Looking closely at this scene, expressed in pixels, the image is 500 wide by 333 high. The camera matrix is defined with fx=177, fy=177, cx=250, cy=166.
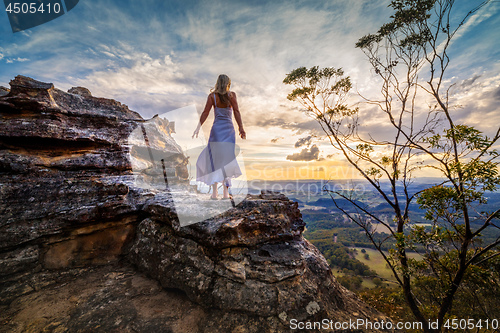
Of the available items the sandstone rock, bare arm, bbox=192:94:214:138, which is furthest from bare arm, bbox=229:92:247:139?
the sandstone rock

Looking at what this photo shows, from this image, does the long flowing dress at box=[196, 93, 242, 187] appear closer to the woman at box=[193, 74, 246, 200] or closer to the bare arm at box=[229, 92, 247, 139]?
the woman at box=[193, 74, 246, 200]

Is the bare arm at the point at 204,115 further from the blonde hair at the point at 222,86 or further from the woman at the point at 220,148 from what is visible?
the blonde hair at the point at 222,86

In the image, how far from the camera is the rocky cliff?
4.34m

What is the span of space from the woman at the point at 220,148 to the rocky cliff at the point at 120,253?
133cm

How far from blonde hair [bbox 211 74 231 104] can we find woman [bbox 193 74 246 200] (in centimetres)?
11

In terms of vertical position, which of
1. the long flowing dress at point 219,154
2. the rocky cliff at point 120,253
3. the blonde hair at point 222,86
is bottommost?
the rocky cliff at point 120,253

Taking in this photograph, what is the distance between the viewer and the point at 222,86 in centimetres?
678

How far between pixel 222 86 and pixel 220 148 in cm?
238

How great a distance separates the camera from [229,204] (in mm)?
6559

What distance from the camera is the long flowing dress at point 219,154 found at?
718 cm

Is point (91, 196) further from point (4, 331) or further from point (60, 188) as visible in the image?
point (4, 331)

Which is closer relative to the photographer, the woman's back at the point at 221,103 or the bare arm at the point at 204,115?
the woman's back at the point at 221,103

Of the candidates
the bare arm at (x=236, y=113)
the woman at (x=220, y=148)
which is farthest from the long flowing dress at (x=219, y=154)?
the bare arm at (x=236, y=113)

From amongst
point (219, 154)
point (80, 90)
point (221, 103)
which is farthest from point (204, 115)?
point (80, 90)
